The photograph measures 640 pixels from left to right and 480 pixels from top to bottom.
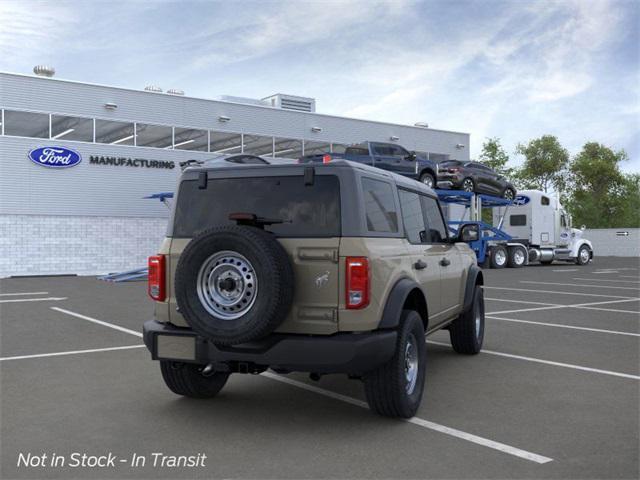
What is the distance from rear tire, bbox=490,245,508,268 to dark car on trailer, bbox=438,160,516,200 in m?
2.33

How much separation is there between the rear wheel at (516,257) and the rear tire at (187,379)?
25867 millimetres

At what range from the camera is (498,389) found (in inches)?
237

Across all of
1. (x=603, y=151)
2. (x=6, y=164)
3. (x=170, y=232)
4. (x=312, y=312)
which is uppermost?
(x=603, y=151)

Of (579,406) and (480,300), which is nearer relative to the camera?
(579,406)

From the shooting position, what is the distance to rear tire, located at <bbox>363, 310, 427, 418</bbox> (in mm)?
4812

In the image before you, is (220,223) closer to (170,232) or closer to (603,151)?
(170,232)

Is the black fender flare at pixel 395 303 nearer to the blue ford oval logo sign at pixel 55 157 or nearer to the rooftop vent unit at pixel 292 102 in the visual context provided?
the blue ford oval logo sign at pixel 55 157

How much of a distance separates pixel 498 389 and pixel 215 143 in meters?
25.2

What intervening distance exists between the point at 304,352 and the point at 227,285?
0.71m

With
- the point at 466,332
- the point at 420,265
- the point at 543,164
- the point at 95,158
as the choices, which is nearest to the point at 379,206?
the point at 420,265

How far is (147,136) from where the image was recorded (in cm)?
2781

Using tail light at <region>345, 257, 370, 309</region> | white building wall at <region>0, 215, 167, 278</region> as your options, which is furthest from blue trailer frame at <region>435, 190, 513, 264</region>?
tail light at <region>345, 257, 370, 309</region>

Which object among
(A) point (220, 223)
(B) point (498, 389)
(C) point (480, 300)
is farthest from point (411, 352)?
(C) point (480, 300)

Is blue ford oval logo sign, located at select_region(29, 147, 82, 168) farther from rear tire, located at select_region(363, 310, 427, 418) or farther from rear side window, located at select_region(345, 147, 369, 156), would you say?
rear tire, located at select_region(363, 310, 427, 418)
